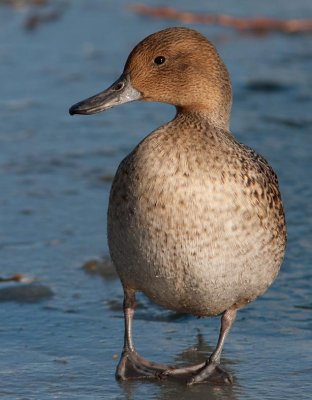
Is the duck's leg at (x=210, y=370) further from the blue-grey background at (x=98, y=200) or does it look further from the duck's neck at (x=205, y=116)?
the duck's neck at (x=205, y=116)

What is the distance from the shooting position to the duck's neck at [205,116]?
5.26 metres

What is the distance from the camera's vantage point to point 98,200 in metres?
7.56

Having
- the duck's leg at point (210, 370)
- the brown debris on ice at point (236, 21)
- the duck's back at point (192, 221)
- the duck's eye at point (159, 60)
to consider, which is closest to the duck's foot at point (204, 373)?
the duck's leg at point (210, 370)

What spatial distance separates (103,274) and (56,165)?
6.14 ft

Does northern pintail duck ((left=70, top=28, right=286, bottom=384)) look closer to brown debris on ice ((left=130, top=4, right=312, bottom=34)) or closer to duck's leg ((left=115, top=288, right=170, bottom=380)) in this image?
duck's leg ((left=115, top=288, right=170, bottom=380))

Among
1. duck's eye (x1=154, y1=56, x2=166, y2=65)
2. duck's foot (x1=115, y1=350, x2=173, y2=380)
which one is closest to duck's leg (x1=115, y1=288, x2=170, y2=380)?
duck's foot (x1=115, y1=350, x2=173, y2=380)

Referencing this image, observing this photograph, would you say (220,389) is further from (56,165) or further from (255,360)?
(56,165)

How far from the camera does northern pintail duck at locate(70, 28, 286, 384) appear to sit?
4.88 meters

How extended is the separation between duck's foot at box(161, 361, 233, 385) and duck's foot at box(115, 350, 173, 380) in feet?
0.11

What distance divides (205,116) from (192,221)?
0.63 m

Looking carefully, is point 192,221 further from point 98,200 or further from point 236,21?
point 236,21

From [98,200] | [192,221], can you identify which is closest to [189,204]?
[192,221]

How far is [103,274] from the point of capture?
6.43 m

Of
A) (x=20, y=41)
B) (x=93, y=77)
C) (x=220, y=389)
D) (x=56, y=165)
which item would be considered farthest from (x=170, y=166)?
(x=20, y=41)
